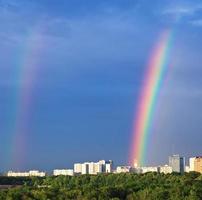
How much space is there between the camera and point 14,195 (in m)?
34.1

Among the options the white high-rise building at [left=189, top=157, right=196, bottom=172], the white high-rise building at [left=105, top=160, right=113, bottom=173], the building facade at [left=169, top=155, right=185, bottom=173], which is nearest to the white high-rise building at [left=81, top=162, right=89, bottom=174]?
the white high-rise building at [left=105, top=160, right=113, bottom=173]

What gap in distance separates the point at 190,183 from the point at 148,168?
2444 inches

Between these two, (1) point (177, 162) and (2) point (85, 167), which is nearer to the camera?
(1) point (177, 162)

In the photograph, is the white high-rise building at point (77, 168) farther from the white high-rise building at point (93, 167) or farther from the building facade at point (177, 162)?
the building facade at point (177, 162)

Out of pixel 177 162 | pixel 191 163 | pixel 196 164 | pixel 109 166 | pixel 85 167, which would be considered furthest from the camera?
pixel 109 166

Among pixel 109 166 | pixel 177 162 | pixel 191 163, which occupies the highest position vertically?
pixel 177 162

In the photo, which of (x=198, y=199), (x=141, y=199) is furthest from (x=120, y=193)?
(x=198, y=199)

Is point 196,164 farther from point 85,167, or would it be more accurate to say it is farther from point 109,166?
point 85,167

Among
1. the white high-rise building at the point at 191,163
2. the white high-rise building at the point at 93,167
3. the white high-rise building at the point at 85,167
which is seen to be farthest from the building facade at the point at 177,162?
the white high-rise building at the point at 85,167

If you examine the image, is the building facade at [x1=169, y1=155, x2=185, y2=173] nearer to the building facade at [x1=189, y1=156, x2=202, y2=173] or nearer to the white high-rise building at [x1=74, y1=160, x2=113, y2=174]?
the building facade at [x1=189, y1=156, x2=202, y2=173]

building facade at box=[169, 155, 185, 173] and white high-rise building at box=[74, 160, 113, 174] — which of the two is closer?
building facade at box=[169, 155, 185, 173]

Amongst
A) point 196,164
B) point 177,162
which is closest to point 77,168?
point 177,162

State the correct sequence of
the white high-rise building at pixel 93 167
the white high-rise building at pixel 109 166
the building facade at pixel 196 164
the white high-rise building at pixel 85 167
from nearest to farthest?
the building facade at pixel 196 164 < the white high-rise building at pixel 93 167 < the white high-rise building at pixel 85 167 < the white high-rise building at pixel 109 166

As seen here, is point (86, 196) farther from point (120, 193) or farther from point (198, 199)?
point (198, 199)
